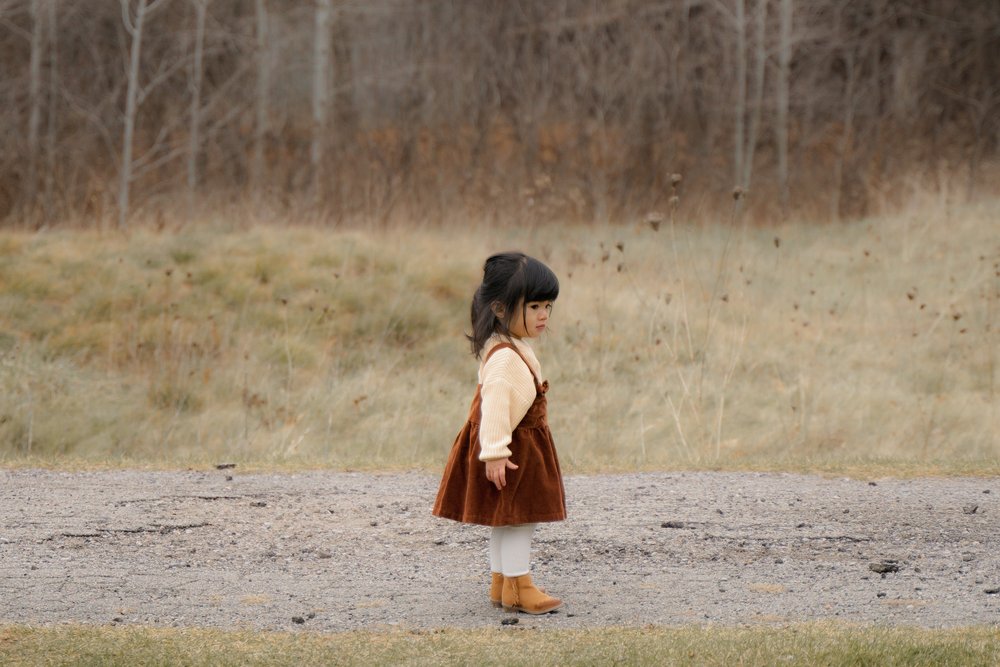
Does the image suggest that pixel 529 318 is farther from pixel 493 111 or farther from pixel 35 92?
pixel 493 111

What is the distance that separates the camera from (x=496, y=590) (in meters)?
4.82

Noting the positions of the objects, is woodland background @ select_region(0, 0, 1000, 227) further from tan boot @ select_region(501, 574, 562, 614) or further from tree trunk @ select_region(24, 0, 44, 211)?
tan boot @ select_region(501, 574, 562, 614)

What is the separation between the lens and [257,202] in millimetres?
16781

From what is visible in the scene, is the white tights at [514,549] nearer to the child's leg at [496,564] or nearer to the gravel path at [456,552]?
the child's leg at [496,564]

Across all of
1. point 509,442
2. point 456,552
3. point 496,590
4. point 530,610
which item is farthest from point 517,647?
point 456,552

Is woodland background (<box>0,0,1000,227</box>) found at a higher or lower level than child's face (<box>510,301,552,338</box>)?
higher

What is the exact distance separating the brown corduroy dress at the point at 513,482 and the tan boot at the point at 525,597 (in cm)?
29

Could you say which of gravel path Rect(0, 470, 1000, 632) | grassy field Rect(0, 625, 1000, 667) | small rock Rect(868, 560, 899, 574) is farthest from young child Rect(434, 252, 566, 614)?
small rock Rect(868, 560, 899, 574)

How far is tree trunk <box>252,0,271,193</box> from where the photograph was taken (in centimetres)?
1861

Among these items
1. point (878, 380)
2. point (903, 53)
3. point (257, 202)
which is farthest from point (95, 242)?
point (903, 53)

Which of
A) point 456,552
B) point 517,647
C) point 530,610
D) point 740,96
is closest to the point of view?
point 517,647

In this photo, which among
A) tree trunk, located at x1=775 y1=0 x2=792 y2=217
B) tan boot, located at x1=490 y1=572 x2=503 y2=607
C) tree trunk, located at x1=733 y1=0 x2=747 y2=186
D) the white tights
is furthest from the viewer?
tree trunk, located at x1=733 y1=0 x2=747 y2=186

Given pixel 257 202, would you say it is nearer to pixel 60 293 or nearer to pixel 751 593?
pixel 60 293

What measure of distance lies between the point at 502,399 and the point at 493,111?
16.6 m
